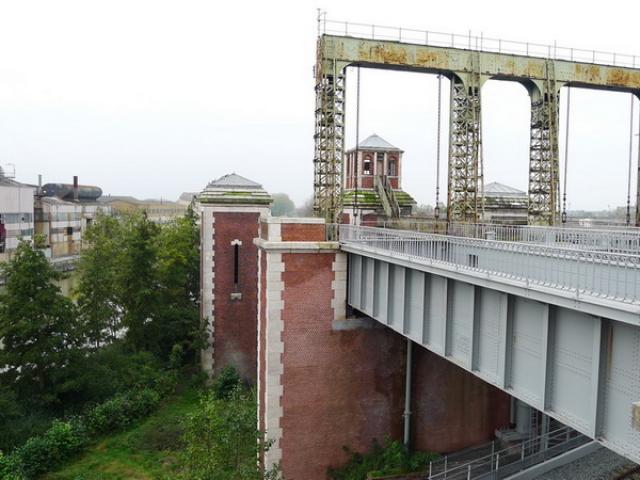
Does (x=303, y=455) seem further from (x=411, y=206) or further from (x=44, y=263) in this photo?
(x=411, y=206)

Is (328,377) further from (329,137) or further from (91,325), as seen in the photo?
(91,325)

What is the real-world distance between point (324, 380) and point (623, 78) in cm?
1683

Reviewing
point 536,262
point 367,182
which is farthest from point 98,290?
point 536,262

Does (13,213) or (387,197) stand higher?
(387,197)

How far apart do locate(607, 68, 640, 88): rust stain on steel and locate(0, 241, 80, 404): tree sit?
2368cm

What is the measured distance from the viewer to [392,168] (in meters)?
29.7

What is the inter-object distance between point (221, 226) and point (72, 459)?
1081 cm

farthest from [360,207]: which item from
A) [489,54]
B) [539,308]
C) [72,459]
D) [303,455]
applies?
[539,308]

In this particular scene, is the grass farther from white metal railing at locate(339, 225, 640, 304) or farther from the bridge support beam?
the bridge support beam

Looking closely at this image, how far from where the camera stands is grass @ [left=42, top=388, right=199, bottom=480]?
57.5 ft

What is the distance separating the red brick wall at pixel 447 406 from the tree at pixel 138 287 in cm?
1620

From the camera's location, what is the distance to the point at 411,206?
29.1 m

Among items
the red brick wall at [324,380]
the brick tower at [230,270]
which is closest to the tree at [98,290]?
the brick tower at [230,270]

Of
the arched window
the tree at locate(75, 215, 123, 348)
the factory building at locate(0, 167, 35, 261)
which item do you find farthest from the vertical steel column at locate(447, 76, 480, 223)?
the factory building at locate(0, 167, 35, 261)
